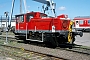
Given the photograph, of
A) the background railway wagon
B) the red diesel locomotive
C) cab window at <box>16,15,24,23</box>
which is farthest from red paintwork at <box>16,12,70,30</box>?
the background railway wagon

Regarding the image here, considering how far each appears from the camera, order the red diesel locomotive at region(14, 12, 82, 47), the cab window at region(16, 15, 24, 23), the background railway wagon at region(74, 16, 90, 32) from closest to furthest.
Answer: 1. the red diesel locomotive at region(14, 12, 82, 47)
2. the cab window at region(16, 15, 24, 23)
3. the background railway wagon at region(74, 16, 90, 32)

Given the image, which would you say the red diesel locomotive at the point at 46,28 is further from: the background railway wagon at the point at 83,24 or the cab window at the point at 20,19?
the background railway wagon at the point at 83,24

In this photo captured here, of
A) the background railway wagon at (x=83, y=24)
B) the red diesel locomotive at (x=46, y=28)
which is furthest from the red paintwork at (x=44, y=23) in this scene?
the background railway wagon at (x=83, y=24)

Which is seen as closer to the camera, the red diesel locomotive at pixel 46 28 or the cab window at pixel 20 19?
the red diesel locomotive at pixel 46 28

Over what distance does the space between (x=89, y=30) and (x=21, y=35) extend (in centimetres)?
2534

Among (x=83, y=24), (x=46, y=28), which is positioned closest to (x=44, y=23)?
(x=46, y=28)

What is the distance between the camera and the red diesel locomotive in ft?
43.0

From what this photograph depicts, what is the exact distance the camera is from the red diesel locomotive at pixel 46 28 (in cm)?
1310

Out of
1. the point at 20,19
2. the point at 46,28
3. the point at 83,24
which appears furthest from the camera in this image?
the point at 83,24

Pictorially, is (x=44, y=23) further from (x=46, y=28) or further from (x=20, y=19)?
(x=20, y=19)

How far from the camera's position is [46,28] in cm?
1384

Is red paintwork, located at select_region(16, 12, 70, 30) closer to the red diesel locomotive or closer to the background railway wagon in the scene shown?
the red diesel locomotive

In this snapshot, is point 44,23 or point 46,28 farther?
point 44,23

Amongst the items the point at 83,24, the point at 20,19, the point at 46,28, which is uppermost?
the point at 20,19
